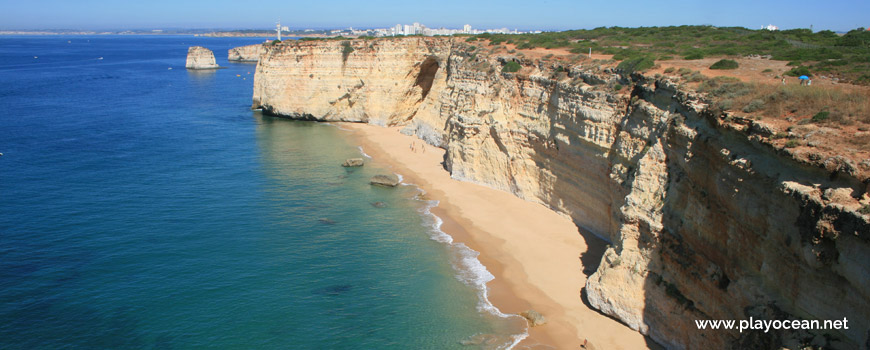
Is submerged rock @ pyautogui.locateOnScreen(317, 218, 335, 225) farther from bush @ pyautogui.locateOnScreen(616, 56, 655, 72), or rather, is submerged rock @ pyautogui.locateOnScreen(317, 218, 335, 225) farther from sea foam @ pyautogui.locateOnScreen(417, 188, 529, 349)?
bush @ pyautogui.locateOnScreen(616, 56, 655, 72)

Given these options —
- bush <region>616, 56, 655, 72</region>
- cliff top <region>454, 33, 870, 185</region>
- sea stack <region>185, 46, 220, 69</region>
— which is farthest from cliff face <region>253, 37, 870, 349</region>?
sea stack <region>185, 46, 220, 69</region>

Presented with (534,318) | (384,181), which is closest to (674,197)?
(534,318)

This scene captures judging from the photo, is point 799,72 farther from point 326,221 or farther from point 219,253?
point 219,253

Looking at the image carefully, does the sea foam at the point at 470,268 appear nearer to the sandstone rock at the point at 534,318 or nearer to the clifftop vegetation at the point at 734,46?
the sandstone rock at the point at 534,318

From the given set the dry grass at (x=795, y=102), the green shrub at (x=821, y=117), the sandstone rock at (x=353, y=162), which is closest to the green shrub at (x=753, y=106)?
the dry grass at (x=795, y=102)

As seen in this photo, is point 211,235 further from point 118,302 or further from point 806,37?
point 806,37

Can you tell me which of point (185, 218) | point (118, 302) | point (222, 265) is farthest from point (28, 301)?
point (185, 218)

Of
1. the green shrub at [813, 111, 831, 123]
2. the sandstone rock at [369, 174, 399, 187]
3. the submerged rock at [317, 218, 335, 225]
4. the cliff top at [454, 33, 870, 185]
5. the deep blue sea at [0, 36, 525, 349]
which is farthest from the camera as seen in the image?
the sandstone rock at [369, 174, 399, 187]
